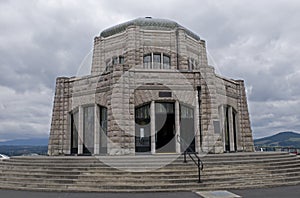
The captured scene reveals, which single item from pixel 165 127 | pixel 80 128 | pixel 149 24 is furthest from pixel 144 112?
pixel 149 24

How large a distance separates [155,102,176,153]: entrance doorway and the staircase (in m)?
5.51

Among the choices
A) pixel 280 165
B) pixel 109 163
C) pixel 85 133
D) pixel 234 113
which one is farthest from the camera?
pixel 234 113

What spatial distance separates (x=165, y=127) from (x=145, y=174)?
7.77 metres

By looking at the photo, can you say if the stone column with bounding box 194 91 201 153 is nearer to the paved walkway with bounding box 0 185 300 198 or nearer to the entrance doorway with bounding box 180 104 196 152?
the entrance doorway with bounding box 180 104 196 152

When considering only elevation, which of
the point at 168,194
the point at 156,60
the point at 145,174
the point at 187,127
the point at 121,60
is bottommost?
the point at 168,194

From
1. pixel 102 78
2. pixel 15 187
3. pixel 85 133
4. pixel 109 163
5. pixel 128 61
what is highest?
pixel 128 61

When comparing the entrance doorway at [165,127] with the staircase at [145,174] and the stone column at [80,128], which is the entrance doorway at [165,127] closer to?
the stone column at [80,128]

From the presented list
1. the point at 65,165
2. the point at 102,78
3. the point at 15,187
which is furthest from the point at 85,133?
the point at 15,187

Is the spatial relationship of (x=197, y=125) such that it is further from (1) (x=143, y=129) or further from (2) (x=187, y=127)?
(1) (x=143, y=129)

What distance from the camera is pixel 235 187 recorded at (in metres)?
11.9

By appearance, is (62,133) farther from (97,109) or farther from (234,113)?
(234,113)

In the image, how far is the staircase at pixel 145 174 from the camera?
11.8 metres

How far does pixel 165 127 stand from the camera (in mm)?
20156

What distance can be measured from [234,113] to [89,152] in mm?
11370
